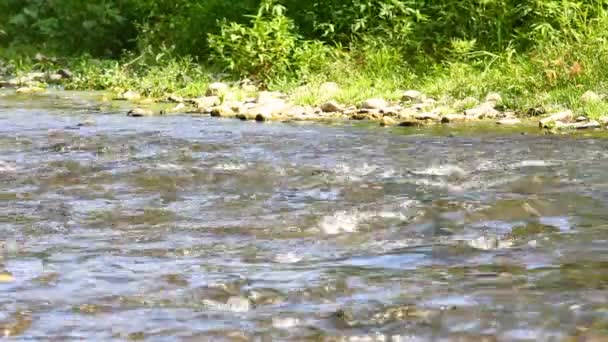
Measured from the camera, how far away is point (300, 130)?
6.25m

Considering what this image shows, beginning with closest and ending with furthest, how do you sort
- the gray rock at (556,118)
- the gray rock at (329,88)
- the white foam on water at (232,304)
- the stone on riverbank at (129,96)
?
the white foam on water at (232,304) < the gray rock at (556,118) < the gray rock at (329,88) < the stone on riverbank at (129,96)

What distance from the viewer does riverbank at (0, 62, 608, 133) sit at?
659cm

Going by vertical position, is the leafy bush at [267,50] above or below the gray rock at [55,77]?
above

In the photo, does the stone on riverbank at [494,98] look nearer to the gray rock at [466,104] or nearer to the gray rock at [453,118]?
the gray rock at [466,104]

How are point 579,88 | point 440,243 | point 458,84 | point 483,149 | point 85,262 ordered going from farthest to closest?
1. point 458,84
2. point 579,88
3. point 483,149
4. point 440,243
5. point 85,262

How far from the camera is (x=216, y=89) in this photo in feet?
28.6

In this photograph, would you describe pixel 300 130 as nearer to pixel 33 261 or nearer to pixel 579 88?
pixel 579 88

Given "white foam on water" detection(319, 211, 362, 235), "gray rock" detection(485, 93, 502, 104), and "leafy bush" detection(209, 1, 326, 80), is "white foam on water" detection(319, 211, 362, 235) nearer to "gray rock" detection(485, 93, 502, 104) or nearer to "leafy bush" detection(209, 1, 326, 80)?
"gray rock" detection(485, 93, 502, 104)

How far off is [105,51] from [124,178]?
30.3 ft

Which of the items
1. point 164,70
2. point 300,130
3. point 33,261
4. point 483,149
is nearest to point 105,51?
point 164,70

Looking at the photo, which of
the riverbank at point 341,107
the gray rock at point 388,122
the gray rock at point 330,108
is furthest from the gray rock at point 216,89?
the gray rock at point 388,122

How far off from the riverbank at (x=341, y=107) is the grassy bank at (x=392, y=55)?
0.19 ft

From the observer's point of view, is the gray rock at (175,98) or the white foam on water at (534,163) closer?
the white foam on water at (534,163)

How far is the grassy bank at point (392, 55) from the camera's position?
7348 mm
